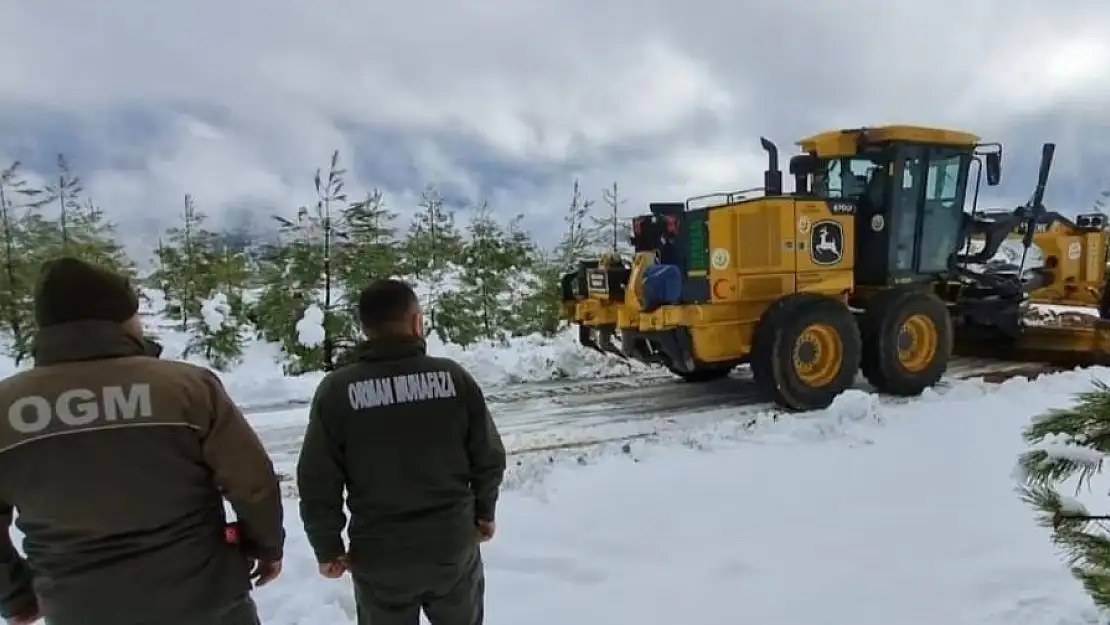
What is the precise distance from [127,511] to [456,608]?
43.5 inches

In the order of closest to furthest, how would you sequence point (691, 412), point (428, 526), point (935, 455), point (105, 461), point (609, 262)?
1. point (105, 461)
2. point (428, 526)
3. point (935, 455)
4. point (691, 412)
5. point (609, 262)

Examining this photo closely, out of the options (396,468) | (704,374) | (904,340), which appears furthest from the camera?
(704,374)

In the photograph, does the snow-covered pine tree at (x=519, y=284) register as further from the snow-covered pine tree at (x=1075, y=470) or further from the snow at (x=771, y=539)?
the snow-covered pine tree at (x=1075, y=470)

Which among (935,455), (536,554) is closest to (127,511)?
(536,554)

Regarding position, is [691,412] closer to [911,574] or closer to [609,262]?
[609,262]

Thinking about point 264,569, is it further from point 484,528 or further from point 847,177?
point 847,177

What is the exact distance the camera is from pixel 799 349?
25.6ft

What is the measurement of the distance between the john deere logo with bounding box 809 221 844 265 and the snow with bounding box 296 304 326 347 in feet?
22.4

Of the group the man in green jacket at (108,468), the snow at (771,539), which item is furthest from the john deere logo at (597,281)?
the man in green jacket at (108,468)

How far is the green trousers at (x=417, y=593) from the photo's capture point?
2.64 metres

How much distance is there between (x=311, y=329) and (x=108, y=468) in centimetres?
997

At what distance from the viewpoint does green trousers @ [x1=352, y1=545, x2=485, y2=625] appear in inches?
104

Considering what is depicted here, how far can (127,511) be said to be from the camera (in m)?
2.08

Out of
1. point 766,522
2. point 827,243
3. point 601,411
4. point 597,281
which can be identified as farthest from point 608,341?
point 766,522
